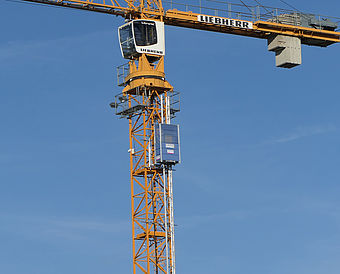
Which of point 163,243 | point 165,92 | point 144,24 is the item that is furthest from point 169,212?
point 144,24

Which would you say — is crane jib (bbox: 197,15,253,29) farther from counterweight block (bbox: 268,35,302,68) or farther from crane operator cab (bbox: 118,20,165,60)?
crane operator cab (bbox: 118,20,165,60)

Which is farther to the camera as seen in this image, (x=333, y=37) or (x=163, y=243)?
(x=333, y=37)

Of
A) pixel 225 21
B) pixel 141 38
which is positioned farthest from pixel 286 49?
pixel 141 38

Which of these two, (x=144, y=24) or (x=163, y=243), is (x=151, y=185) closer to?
(x=163, y=243)

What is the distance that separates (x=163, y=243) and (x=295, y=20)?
1497 inches

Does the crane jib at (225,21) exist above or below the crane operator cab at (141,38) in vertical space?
above

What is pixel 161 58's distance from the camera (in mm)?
145375

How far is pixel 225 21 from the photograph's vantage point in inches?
5782

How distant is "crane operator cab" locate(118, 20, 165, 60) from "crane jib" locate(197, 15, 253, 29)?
5936 mm

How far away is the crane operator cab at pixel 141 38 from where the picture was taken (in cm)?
14312

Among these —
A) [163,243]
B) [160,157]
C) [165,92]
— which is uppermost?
[165,92]

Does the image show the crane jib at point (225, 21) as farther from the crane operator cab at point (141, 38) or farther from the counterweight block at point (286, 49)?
the crane operator cab at point (141, 38)

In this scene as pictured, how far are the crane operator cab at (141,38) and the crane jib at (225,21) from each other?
594 cm

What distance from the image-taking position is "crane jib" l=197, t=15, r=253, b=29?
146m
